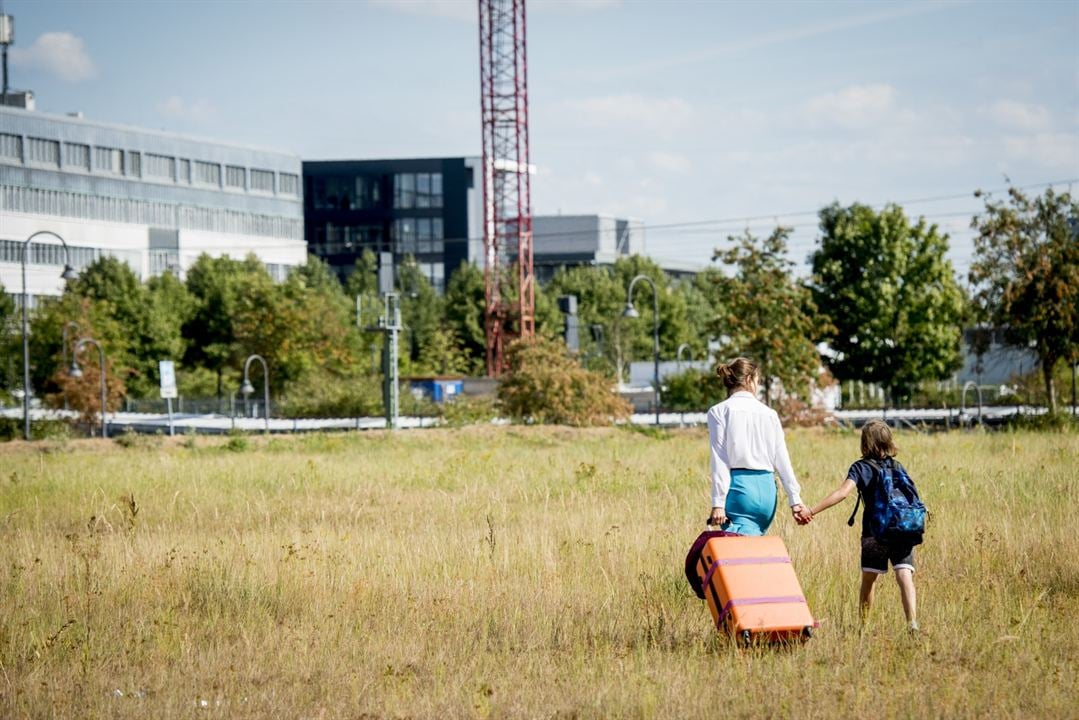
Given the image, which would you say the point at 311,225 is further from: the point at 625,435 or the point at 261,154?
the point at 625,435

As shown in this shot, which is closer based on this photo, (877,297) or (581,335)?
(877,297)

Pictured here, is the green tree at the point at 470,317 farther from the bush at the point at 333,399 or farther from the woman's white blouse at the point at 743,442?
the woman's white blouse at the point at 743,442

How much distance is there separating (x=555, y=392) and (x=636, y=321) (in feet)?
133

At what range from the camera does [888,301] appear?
53719 mm

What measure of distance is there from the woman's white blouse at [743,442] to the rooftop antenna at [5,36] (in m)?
100

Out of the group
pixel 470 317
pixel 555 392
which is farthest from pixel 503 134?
pixel 555 392

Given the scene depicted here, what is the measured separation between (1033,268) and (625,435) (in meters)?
13.7

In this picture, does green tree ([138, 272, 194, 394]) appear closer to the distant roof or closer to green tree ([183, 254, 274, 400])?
green tree ([183, 254, 274, 400])

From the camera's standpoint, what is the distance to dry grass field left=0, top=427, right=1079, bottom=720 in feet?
22.4

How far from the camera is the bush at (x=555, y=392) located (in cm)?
3838

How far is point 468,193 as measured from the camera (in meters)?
120

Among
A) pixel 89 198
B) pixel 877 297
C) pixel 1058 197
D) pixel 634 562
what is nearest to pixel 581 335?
pixel 877 297

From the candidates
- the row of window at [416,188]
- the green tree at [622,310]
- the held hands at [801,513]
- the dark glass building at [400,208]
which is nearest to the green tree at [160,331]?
the green tree at [622,310]

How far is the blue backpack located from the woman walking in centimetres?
51
